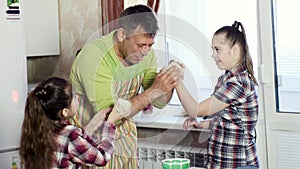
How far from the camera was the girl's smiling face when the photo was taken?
2381mm

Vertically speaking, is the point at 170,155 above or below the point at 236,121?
below

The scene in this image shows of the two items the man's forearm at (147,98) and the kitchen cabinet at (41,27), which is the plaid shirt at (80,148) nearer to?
the man's forearm at (147,98)

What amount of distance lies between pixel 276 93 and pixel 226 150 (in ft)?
2.53

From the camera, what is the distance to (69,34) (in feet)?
12.0

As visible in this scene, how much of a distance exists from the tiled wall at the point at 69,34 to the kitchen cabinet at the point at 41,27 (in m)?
0.06

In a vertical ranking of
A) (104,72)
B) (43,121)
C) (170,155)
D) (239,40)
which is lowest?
(170,155)

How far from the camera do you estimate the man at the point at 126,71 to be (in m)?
2.12

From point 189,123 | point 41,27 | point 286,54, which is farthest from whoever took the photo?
point 41,27

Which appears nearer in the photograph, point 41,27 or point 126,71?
point 126,71

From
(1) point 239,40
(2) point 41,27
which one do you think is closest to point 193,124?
(1) point 239,40

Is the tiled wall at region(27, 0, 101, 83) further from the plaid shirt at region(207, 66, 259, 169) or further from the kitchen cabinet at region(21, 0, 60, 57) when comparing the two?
the plaid shirt at region(207, 66, 259, 169)

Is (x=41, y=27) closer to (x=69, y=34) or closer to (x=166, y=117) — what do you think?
(x=69, y=34)

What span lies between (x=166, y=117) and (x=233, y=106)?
0.34 m

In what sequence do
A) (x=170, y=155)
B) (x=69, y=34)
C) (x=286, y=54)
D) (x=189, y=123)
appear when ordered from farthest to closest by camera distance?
(x=69, y=34), (x=170, y=155), (x=286, y=54), (x=189, y=123)
